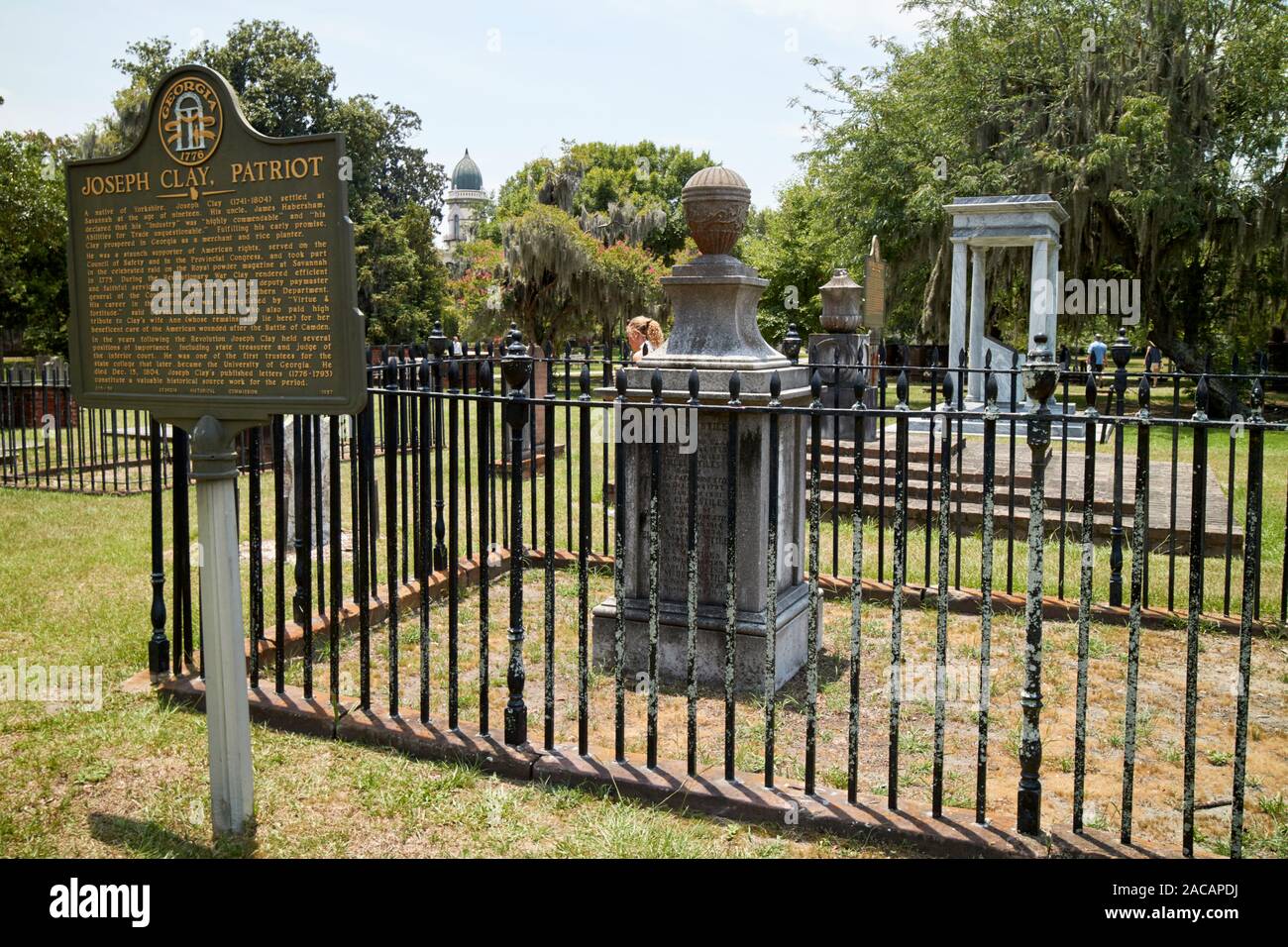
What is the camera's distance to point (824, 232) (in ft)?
93.1

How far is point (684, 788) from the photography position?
4.13 metres

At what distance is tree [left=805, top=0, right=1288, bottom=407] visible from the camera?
20422mm

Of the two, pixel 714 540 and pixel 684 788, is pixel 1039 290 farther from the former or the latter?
pixel 684 788

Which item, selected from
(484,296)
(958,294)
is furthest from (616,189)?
(958,294)

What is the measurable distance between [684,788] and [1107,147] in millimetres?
19835

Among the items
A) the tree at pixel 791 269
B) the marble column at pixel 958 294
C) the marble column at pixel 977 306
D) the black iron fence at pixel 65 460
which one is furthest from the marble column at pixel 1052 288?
the tree at pixel 791 269

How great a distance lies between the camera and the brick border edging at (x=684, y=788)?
3678 mm

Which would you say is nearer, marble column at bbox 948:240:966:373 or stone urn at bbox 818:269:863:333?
stone urn at bbox 818:269:863:333

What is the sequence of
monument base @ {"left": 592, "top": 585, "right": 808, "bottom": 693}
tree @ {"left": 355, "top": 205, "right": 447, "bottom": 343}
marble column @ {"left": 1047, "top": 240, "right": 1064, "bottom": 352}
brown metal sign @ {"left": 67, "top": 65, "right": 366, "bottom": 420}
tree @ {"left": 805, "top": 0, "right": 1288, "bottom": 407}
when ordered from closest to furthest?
1. brown metal sign @ {"left": 67, "top": 65, "right": 366, "bottom": 420}
2. monument base @ {"left": 592, "top": 585, "right": 808, "bottom": 693}
3. marble column @ {"left": 1047, "top": 240, "right": 1064, "bottom": 352}
4. tree @ {"left": 805, "top": 0, "right": 1288, "bottom": 407}
5. tree @ {"left": 355, "top": 205, "right": 447, "bottom": 343}

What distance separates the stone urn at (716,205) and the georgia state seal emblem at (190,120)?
9.19 ft

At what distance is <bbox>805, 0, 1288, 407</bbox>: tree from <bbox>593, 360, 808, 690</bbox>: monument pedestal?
57.2ft

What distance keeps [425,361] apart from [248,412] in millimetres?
3130

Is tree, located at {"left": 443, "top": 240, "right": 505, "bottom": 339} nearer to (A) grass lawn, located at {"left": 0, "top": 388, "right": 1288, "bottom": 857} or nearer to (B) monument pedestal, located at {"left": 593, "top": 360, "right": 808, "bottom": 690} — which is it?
(A) grass lawn, located at {"left": 0, "top": 388, "right": 1288, "bottom": 857}

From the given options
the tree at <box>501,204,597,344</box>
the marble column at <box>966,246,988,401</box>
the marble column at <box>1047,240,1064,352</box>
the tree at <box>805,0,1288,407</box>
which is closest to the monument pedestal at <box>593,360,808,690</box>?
the marble column at <box>1047,240,1064,352</box>
